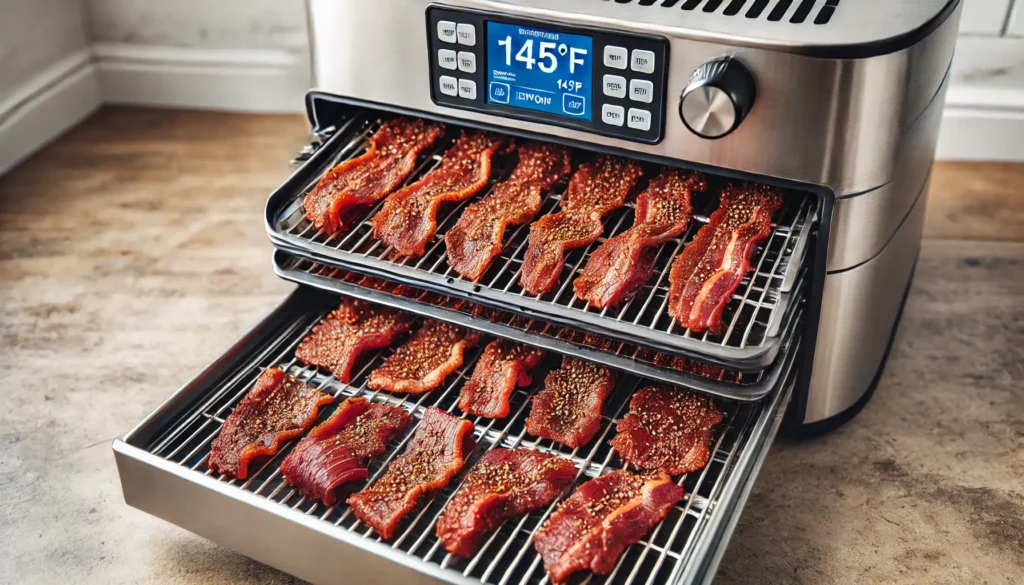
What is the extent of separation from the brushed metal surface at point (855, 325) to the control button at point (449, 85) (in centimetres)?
48

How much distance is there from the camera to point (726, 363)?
979mm

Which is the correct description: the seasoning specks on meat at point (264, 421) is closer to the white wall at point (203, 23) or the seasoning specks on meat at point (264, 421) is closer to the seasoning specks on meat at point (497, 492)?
the seasoning specks on meat at point (497, 492)

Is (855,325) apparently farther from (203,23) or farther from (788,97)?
(203,23)

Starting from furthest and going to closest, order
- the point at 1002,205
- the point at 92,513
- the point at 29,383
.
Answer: the point at 1002,205, the point at 29,383, the point at 92,513

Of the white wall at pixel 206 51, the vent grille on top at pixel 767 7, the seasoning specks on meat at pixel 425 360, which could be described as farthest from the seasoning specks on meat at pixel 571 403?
the white wall at pixel 206 51

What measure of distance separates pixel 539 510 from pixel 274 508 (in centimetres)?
27

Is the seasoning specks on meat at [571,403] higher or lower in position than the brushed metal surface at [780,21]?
lower

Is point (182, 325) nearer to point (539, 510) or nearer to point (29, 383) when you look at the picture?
point (29, 383)

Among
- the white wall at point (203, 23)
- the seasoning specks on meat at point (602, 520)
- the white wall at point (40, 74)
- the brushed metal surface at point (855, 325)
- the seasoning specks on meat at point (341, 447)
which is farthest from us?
the white wall at point (203, 23)

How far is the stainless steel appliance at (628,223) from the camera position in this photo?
38.6 inches

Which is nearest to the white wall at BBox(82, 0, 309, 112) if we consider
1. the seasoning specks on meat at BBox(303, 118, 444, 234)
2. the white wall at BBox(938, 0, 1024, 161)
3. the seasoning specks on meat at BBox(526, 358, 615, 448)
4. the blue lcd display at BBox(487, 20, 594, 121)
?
the seasoning specks on meat at BBox(303, 118, 444, 234)

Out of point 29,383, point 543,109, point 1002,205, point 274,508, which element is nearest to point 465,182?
A: point 543,109

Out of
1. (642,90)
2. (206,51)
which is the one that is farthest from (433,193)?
(206,51)

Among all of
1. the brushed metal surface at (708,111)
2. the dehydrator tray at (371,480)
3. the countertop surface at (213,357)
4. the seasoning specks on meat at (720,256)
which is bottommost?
the countertop surface at (213,357)
